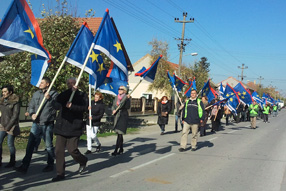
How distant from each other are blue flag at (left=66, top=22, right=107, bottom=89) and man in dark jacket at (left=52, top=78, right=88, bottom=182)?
108 centimetres

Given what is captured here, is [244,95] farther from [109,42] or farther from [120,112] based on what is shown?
[109,42]

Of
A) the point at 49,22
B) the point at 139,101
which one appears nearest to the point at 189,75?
the point at 139,101

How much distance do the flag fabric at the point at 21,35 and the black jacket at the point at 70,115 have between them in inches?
32.7

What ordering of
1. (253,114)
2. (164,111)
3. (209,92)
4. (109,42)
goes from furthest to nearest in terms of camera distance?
(253,114) → (209,92) → (164,111) → (109,42)

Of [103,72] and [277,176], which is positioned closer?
[277,176]

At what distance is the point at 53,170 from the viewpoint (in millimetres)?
6281

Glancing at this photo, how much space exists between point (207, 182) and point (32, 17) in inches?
174

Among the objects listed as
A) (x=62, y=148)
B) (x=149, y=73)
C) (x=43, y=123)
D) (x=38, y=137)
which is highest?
(x=149, y=73)

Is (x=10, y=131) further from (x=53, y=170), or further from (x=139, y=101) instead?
(x=139, y=101)

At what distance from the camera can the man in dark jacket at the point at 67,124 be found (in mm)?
Result: 5461

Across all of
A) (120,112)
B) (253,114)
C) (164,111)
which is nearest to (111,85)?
(120,112)

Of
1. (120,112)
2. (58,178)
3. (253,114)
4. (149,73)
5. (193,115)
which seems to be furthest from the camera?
(253,114)

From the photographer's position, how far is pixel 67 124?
5.50 m

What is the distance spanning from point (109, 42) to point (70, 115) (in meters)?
2.14
